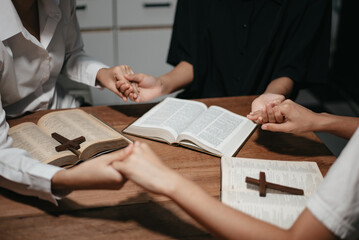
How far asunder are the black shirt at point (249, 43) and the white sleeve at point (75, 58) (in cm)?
42

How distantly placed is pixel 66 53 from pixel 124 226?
3.32 ft

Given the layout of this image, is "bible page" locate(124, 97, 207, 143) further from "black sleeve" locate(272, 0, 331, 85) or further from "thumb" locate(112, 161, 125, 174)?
"black sleeve" locate(272, 0, 331, 85)

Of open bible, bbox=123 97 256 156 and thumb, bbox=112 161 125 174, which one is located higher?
thumb, bbox=112 161 125 174

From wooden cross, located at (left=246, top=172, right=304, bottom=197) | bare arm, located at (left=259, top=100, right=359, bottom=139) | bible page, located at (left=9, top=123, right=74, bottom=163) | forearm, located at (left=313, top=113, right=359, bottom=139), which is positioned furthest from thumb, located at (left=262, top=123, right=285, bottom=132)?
bible page, located at (left=9, top=123, right=74, bottom=163)

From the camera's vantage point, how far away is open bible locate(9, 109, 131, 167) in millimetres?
1071

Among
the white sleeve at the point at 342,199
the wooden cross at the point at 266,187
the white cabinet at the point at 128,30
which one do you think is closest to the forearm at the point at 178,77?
the wooden cross at the point at 266,187

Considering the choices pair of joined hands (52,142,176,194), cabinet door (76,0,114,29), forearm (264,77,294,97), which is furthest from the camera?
cabinet door (76,0,114,29)

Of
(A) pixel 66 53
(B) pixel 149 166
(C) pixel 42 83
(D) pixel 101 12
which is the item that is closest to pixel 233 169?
(B) pixel 149 166

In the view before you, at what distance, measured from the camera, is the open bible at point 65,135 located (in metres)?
1.07

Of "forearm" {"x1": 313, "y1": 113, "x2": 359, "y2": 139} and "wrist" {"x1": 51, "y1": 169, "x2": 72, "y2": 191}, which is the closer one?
"wrist" {"x1": 51, "y1": 169, "x2": 72, "y2": 191}

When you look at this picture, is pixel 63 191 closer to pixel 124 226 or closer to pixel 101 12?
pixel 124 226

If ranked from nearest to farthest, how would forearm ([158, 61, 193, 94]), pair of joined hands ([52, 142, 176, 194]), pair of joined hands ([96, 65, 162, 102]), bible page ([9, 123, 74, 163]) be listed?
1. pair of joined hands ([52, 142, 176, 194])
2. bible page ([9, 123, 74, 163])
3. pair of joined hands ([96, 65, 162, 102])
4. forearm ([158, 61, 193, 94])

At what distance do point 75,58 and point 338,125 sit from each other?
110cm

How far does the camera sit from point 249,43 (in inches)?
67.4
